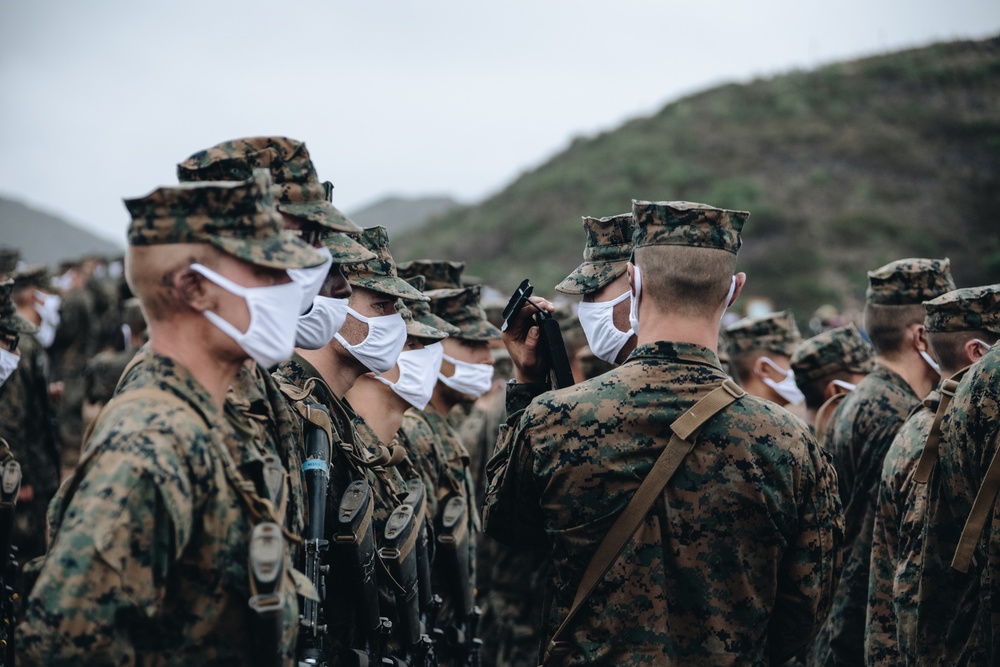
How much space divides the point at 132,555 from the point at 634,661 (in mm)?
1799

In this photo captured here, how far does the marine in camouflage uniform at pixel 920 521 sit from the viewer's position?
4.39 metres

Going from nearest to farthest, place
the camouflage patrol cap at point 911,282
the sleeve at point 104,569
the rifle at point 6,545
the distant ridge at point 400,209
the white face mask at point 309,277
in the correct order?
the sleeve at point 104,569 < the white face mask at point 309,277 < the rifle at point 6,545 < the camouflage patrol cap at point 911,282 < the distant ridge at point 400,209

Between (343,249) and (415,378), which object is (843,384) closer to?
(415,378)

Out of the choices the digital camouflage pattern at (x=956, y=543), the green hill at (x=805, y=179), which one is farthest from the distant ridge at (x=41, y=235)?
the digital camouflage pattern at (x=956, y=543)

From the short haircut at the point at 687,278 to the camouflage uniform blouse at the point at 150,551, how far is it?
1763 millimetres

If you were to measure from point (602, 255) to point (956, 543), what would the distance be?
7.26 ft

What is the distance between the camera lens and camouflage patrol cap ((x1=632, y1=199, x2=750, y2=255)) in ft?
12.3

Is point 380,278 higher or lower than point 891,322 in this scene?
higher

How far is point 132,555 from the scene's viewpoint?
101 inches

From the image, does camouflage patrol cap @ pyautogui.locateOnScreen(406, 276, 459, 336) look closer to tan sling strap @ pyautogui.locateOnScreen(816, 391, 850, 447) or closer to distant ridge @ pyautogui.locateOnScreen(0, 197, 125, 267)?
tan sling strap @ pyautogui.locateOnScreen(816, 391, 850, 447)

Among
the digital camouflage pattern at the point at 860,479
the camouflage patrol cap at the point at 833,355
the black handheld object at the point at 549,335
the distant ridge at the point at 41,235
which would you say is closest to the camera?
the black handheld object at the point at 549,335

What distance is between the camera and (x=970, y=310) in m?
5.02

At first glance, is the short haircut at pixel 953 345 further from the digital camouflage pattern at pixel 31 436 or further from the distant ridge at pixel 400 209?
the distant ridge at pixel 400 209

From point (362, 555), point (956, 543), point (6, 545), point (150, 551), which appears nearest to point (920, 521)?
point (956, 543)
